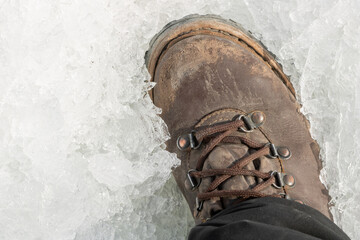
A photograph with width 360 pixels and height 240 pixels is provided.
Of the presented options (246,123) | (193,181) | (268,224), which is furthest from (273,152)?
(268,224)

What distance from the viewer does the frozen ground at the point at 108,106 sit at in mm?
1190

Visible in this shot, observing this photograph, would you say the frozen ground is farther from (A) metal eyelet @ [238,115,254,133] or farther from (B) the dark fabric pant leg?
(B) the dark fabric pant leg

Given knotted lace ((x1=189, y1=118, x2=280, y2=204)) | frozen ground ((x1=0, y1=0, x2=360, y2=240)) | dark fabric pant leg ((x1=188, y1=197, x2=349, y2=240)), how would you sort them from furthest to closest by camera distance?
frozen ground ((x1=0, y1=0, x2=360, y2=240)) < knotted lace ((x1=189, y1=118, x2=280, y2=204)) < dark fabric pant leg ((x1=188, y1=197, x2=349, y2=240))

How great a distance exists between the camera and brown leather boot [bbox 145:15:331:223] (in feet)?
3.93

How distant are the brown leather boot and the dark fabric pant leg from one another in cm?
21

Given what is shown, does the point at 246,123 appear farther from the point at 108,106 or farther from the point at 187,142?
the point at 108,106

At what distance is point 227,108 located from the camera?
1268 millimetres

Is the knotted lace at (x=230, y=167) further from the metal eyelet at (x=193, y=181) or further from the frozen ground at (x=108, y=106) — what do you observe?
the frozen ground at (x=108, y=106)

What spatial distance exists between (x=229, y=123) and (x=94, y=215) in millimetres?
575

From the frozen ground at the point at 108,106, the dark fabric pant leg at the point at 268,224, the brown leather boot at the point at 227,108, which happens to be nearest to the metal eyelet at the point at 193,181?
the brown leather boot at the point at 227,108

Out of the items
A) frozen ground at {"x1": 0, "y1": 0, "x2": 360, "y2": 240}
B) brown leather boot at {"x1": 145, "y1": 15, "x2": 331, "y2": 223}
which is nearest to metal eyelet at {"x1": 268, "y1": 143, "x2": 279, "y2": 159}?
brown leather boot at {"x1": 145, "y1": 15, "x2": 331, "y2": 223}

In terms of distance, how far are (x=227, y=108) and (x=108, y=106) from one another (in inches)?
16.7

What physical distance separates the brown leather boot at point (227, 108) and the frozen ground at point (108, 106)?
0.20 feet

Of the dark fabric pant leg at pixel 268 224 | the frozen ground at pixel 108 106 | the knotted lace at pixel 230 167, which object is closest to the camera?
the dark fabric pant leg at pixel 268 224
